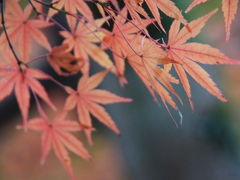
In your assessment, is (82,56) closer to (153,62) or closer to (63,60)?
(63,60)

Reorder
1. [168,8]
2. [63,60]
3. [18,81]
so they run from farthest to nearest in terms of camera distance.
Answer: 1. [18,81]
2. [63,60]
3. [168,8]

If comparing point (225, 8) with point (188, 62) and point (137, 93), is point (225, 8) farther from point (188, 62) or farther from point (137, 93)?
point (137, 93)

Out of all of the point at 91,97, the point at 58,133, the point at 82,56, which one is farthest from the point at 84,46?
the point at 58,133

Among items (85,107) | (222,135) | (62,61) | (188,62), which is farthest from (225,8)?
(222,135)

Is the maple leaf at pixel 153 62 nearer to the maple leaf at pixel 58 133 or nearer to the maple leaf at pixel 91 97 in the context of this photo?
the maple leaf at pixel 91 97

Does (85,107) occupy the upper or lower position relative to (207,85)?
lower

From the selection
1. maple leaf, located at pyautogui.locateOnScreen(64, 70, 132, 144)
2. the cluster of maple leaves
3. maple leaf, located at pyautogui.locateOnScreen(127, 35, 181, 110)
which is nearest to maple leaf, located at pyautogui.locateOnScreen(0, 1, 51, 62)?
the cluster of maple leaves
